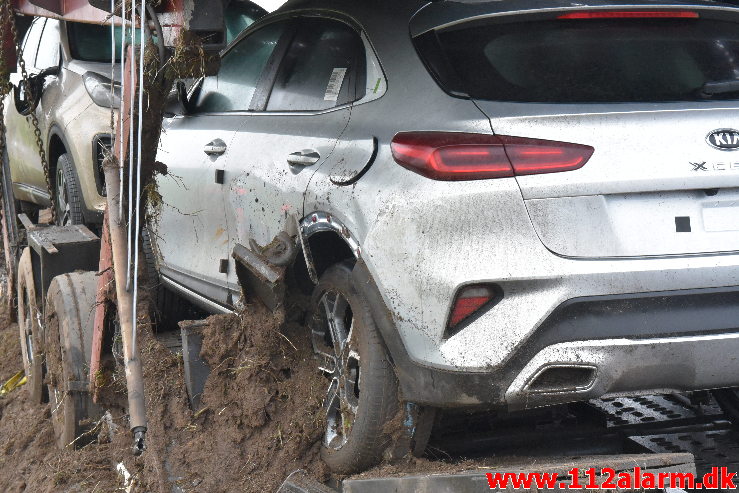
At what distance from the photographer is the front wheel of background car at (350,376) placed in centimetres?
360

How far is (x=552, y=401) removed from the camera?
3.29m

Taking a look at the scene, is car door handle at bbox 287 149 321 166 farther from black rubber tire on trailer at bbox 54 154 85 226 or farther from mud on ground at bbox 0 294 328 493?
black rubber tire on trailer at bbox 54 154 85 226

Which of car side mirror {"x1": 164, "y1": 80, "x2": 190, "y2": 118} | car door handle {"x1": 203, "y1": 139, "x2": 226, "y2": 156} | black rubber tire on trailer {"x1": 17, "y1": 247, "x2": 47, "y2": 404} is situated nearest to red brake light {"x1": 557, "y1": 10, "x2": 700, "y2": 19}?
car door handle {"x1": 203, "y1": 139, "x2": 226, "y2": 156}

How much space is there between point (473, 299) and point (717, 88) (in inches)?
44.3

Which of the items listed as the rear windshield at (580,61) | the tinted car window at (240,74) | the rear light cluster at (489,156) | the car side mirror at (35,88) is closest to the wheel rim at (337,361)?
the rear light cluster at (489,156)

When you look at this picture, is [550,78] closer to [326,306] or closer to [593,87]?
[593,87]

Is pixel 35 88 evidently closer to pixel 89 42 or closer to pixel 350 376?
pixel 89 42

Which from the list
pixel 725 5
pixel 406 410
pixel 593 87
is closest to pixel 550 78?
pixel 593 87

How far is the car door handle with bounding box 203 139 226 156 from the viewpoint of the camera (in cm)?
493

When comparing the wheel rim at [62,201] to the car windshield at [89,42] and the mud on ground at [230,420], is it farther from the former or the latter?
the mud on ground at [230,420]

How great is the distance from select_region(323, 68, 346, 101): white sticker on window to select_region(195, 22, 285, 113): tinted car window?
2.19ft

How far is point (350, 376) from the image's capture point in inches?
151

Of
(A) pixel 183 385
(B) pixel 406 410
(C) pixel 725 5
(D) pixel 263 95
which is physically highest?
(C) pixel 725 5

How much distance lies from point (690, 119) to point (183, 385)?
2406mm
